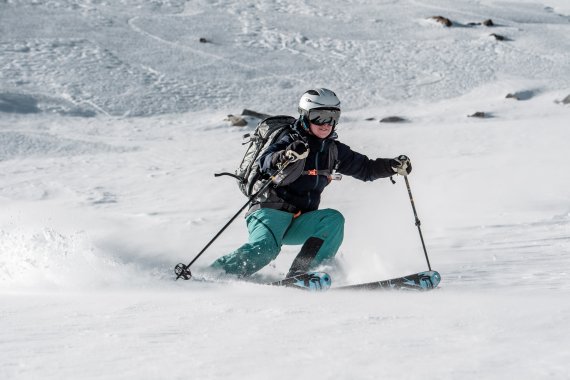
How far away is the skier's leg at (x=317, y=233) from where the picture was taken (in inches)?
231

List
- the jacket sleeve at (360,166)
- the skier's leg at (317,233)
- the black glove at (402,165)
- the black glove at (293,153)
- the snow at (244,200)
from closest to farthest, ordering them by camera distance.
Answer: the snow at (244,200) < the black glove at (293,153) < the skier's leg at (317,233) < the black glove at (402,165) < the jacket sleeve at (360,166)

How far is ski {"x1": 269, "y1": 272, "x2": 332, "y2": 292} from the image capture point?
202 inches

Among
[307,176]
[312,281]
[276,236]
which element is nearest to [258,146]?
[307,176]

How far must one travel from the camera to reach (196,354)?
9.98ft

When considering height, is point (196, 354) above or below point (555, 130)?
above

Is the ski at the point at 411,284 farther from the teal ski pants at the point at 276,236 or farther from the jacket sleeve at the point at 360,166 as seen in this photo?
the jacket sleeve at the point at 360,166

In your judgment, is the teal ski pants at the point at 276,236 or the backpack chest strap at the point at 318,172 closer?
the teal ski pants at the point at 276,236

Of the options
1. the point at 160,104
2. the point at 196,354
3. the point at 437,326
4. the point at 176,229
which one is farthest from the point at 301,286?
the point at 160,104

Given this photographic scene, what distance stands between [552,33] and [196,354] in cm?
2561

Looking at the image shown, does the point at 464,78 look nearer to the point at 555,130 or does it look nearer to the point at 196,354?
the point at 555,130

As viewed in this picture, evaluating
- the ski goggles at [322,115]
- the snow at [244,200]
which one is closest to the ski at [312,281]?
the snow at [244,200]

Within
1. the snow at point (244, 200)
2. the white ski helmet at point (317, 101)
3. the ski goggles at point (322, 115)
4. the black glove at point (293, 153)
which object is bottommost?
the snow at point (244, 200)

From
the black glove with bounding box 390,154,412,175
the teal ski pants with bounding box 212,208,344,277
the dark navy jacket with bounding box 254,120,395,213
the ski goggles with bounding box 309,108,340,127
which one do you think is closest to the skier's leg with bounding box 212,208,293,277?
the teal ski pants with bounding box 212,208,344,277

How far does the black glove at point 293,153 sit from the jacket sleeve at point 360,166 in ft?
2.32
